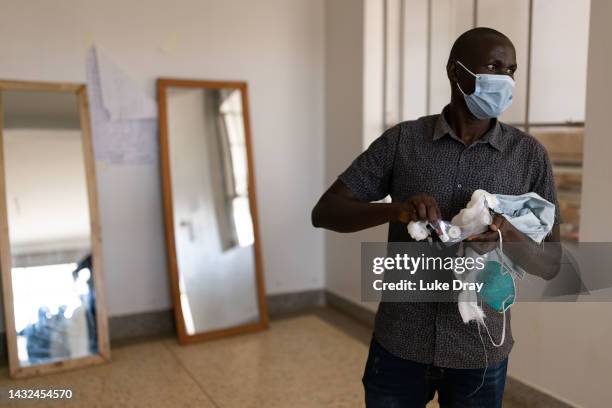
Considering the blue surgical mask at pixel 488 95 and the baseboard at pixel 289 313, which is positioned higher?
the blue surgical mask at pixel 488 95

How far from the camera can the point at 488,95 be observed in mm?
1245

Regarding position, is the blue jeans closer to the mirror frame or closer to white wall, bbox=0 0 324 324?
the mirror frame

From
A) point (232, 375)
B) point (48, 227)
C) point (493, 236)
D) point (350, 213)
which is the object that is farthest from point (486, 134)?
point (48, 227)

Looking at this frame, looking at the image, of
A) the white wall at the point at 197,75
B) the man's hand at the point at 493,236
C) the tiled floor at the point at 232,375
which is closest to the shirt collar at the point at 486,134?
the man's hand at the point at 493,236

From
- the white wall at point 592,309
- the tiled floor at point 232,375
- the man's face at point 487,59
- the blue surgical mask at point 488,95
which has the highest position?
the man's face at point 487,59

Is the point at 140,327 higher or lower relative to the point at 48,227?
lower

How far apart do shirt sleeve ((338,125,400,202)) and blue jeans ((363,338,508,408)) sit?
1.27ft

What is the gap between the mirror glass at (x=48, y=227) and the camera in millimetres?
3055

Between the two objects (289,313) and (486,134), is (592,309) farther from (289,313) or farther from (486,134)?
(289,313)

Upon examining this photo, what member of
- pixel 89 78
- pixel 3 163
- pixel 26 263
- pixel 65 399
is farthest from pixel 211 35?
pixel 65 399

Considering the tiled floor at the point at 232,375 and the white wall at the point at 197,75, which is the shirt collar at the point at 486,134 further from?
the white wall at the point at 197,75

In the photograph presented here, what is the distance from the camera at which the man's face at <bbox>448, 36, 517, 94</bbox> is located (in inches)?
48.2

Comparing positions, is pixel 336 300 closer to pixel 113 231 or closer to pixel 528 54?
pixel 113 231

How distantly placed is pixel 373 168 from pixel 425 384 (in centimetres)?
53
